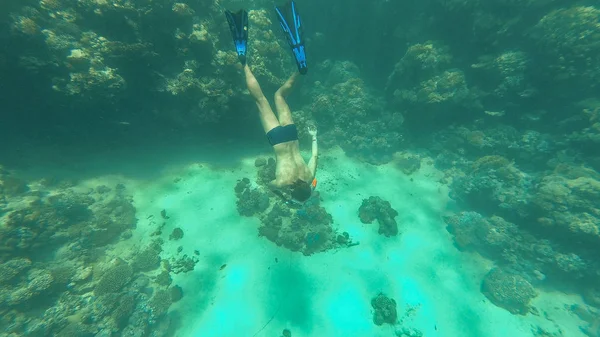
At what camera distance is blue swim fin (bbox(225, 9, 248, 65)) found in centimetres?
634

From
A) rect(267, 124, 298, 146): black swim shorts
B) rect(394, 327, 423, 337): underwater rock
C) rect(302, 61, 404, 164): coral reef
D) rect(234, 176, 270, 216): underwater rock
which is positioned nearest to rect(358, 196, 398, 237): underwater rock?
rect(302, 61, 404, 164): coral reef

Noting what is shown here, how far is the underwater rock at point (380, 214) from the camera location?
10836 millimetres

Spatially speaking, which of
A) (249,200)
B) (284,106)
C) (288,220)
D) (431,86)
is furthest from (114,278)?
(431,86)

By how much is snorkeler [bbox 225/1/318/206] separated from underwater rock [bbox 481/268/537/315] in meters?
9.32

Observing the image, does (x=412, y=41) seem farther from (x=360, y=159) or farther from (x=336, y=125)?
(x=360, y=159)

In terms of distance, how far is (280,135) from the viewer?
287 inches

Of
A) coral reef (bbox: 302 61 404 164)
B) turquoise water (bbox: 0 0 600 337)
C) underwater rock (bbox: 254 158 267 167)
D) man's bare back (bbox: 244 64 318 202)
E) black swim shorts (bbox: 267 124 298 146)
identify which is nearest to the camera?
man's bare back (bbox: 244 64 318 202)

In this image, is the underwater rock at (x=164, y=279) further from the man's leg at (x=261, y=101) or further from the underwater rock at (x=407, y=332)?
the underwater rock at (x=407, y=332)

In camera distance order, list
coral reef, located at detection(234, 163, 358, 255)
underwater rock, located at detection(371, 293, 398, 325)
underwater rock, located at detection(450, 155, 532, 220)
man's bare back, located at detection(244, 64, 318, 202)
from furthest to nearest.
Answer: underwater rock, located at detection(450, 155, 532, 220)
coral reef, located at detection(234, 163, 358, 255)
underwater rock, located at detection(371, 293, 398, 325)
man's bare back, located at detection(244, 64, 318, 202)

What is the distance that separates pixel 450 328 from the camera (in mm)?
8898

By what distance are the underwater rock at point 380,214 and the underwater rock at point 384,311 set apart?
277 centimetres

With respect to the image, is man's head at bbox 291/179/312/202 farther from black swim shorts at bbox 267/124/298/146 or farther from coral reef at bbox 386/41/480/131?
coral reef at bbox 386/41/480/131

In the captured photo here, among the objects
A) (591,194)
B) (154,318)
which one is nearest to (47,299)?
(154,318)

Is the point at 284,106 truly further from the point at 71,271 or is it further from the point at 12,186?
the point at 12,186
